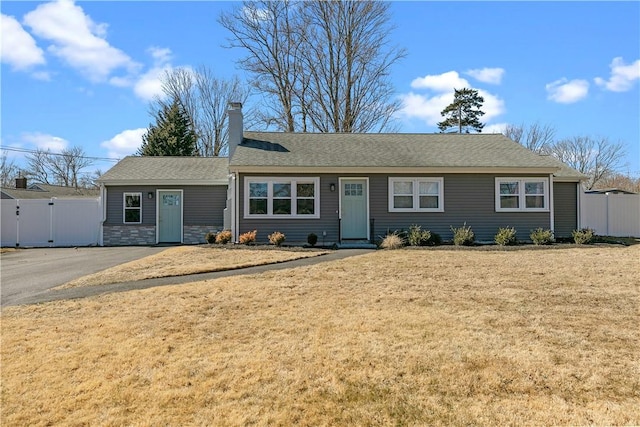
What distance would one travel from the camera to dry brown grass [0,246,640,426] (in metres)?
3.04

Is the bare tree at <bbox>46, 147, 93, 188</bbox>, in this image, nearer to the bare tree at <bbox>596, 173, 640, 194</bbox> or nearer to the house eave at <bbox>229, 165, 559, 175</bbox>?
the house eave at <bbox>229, 165, 559, 175</bbox>

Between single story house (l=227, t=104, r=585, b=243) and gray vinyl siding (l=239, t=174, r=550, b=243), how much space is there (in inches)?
Result: 1.3

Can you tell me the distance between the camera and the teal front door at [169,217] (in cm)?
1612

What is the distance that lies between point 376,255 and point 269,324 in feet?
20.4

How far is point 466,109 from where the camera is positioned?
36562mm

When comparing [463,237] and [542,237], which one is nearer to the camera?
[463,237]

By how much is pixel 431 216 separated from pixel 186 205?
933cm

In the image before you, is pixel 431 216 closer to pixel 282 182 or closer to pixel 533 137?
pixel 282 182

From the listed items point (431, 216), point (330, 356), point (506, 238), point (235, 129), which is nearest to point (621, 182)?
point (506, 238)

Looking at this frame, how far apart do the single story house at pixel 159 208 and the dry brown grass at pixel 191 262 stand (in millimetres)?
3441

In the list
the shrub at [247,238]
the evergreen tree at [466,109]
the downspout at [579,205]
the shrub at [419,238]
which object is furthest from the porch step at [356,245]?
the evergreen tree at [466,109]

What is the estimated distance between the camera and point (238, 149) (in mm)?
14852

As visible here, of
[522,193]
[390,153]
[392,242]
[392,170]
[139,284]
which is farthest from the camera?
[390,153]

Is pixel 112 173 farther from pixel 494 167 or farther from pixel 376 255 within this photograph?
pixel 494 167
